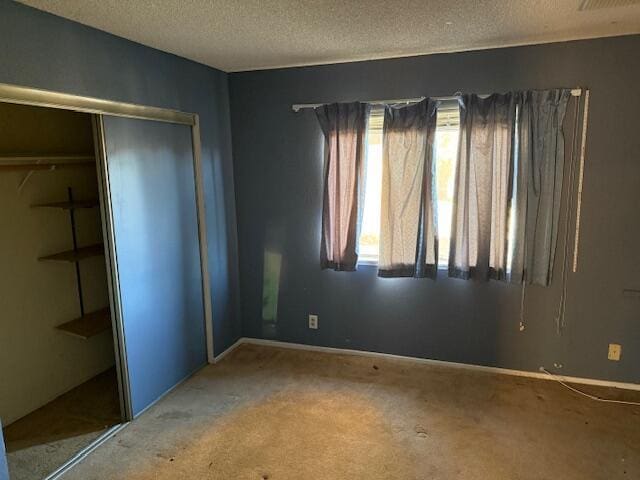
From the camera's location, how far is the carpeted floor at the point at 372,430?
7.52 feet

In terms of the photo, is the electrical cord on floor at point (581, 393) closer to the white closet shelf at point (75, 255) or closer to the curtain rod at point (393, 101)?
the curtain rod at point (393, 101)

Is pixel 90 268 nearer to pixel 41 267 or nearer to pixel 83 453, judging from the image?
pixel 41 267

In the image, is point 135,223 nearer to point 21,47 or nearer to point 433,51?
point 21,47

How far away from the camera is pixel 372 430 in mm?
2625

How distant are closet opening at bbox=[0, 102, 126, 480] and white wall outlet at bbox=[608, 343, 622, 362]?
315 centimetres

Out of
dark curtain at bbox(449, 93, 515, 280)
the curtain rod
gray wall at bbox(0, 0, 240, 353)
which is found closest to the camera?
gray wall at bbox(0, 0, 240, 353)

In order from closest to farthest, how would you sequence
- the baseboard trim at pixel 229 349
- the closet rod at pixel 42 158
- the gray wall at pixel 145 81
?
1. the gray wall at pixel 145 81
2. the closet rod at pixel 42 158
3. the baseboard trim at pixel 229 349

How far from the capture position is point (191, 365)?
3330 millimetres

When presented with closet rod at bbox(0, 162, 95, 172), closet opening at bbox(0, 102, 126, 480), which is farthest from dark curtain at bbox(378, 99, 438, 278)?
closet rod at bbox(0, 162, 95, 172)

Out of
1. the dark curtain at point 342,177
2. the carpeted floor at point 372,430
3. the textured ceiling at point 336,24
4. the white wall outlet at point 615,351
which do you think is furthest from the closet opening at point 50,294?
the white wall outlet at point 615,351

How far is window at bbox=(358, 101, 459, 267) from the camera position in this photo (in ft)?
10.3

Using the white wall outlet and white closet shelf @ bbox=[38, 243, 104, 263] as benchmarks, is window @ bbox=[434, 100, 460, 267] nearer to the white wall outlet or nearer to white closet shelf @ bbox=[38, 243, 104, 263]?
the white wall outlet

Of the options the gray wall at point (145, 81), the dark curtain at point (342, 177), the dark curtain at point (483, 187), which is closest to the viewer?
the gray wall at point (145, 81)

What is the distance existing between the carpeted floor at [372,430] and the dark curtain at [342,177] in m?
0.93
